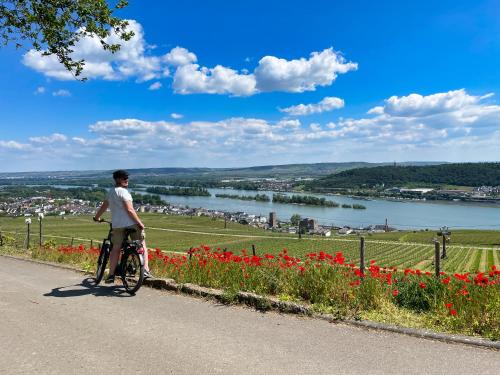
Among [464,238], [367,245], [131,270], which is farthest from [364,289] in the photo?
[464,238]

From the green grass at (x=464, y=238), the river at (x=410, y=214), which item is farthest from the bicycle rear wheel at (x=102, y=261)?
the river at (x=410, y=214)

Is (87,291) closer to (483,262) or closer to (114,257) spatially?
(114,257)

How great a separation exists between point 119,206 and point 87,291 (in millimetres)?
1304

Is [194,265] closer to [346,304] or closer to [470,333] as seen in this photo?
[346,304]

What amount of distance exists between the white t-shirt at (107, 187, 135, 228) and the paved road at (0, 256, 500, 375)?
3.64 ft

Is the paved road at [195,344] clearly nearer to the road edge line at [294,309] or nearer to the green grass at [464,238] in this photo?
the road edge line at [294,309]

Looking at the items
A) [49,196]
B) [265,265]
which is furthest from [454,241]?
[49,196]

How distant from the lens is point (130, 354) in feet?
12.4

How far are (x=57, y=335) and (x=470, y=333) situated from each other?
401 centimetres

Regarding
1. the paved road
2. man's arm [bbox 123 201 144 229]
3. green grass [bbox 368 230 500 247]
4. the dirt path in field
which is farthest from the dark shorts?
green grass [bbox 368 230 500 247]

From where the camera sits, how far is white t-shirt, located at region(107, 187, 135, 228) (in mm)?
6105

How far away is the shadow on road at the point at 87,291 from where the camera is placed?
6.04m

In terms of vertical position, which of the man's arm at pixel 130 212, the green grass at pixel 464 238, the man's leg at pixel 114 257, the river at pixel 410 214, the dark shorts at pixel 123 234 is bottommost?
the river at pixel 410 214

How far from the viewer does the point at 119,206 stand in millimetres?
6156
